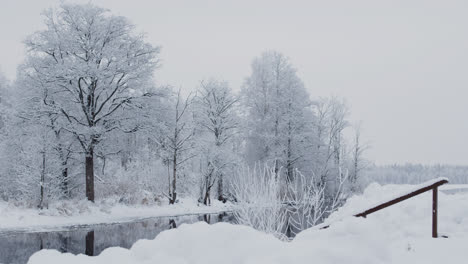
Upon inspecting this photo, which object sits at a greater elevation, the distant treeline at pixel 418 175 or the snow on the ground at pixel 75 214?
the snow on the ground at pixel 75 214

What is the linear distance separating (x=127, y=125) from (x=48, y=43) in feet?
17.9

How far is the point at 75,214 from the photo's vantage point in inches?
739

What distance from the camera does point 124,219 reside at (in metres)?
19.5

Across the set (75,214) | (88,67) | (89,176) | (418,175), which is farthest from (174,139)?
(418,175)

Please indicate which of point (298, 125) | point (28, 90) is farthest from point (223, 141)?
point (28, 90)

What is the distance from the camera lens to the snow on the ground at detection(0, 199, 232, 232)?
646 inches

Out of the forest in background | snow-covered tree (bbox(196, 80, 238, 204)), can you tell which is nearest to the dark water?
the forest in background

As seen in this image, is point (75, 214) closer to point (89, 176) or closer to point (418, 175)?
point (89, 176)

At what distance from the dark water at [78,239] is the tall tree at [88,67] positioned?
14.4ft

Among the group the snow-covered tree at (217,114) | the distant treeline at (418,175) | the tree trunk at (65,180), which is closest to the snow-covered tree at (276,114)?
the snow-covered tree at (217,114)

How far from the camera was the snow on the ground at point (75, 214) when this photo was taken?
53.8ft

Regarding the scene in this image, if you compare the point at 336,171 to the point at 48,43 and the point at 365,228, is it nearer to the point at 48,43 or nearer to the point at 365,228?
the point at 48,43

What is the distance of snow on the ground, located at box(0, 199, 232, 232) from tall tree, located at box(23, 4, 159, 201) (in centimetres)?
116

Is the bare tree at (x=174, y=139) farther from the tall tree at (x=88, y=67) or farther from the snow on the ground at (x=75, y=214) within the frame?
the tall tree at (x=88, y=67)
